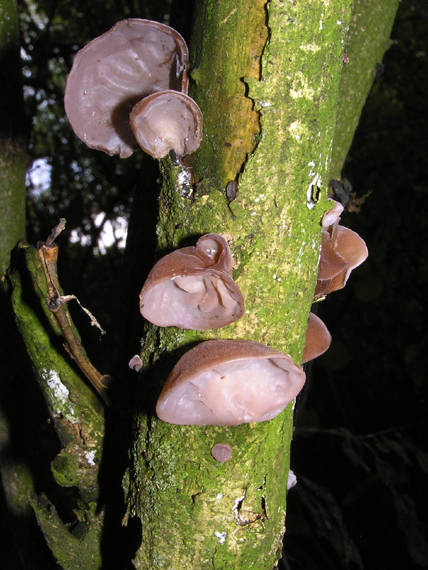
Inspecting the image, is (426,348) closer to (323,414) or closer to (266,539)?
(323,414)

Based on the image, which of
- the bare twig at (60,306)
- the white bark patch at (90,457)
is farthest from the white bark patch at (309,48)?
the white bark patch at (90,457)

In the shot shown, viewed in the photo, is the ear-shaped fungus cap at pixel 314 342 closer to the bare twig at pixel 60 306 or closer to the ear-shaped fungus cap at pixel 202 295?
the ear-shaped fungus cap at pixel 202 295

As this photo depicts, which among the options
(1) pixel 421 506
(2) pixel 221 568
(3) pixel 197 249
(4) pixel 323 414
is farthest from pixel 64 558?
(4) pixel 323 414

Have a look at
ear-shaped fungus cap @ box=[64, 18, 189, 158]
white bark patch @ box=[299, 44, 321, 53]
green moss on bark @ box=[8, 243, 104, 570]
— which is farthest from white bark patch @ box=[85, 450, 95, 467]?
white bark patch @ box=[299, 44, 321, 53]

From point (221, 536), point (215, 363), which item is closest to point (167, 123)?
point (215, 363)

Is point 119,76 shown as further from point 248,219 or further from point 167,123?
point 248,219

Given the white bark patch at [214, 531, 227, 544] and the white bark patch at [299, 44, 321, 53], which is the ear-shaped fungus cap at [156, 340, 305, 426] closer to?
the white bark patch at [214, 531, 227, 544]
